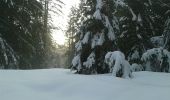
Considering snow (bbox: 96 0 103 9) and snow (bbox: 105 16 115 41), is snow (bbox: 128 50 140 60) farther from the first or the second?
snow (bbox: 96 0 103 9)

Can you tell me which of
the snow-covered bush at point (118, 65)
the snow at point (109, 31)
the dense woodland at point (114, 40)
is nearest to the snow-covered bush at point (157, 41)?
the dense woodland at point (114, 40)

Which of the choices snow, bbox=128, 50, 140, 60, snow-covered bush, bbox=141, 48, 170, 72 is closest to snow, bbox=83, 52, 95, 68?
snow-covered bush, bbox=141, 48, 170, 72

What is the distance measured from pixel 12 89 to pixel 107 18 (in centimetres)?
598

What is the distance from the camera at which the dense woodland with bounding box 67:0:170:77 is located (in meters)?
10.6

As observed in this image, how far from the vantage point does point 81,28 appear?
36.9 feet

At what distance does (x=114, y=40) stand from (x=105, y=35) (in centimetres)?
36

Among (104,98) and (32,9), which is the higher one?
(32,9)

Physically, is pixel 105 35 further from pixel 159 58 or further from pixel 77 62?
pixel 159 58

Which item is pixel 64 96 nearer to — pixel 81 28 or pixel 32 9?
pixel 81 28

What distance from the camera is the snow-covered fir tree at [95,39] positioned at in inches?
420

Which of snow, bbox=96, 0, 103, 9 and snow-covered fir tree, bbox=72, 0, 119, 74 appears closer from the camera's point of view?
snow-covered fir tree, bbox=72, 0, 119, 74

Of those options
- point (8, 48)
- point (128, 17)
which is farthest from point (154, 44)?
point (8, 48)

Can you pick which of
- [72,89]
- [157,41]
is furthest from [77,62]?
[157,41]

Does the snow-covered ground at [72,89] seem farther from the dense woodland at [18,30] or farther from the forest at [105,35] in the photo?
the dense woodland at [18,30]
